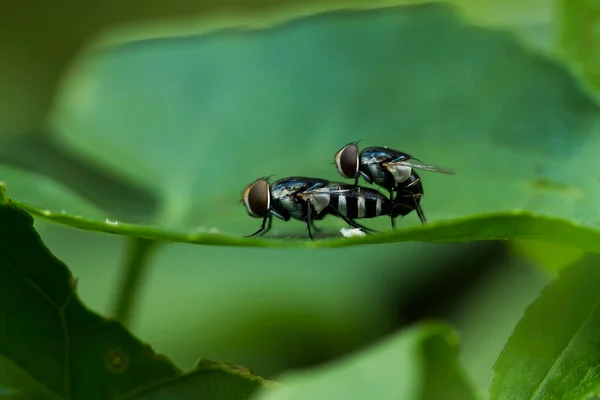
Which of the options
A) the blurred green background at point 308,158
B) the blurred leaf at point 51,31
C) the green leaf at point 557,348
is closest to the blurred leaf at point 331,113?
the blurred green background at point 308,158

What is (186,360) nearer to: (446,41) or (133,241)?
(133,241)

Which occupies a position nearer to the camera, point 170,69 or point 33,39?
point 170,69

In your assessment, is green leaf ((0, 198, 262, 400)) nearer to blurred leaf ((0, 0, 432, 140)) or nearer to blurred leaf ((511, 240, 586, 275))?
blurred leaf ((511, 240, 586, 275))

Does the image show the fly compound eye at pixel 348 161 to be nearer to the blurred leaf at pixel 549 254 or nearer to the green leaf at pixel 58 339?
the blurred leaf at pixel 549 254

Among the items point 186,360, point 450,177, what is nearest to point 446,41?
point 450,177

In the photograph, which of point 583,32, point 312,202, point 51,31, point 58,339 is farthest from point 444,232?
point 51,31

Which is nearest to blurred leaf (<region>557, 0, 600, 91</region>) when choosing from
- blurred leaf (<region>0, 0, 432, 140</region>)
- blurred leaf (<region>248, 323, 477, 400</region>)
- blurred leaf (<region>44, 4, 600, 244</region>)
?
blurred leaf (<region>44, 4, 600, 244</region>)

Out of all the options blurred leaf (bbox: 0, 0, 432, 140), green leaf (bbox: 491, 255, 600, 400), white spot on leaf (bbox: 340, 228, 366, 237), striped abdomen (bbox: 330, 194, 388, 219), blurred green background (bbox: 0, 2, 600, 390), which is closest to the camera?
green leaf (bbox: 491, 255, 600, 400)

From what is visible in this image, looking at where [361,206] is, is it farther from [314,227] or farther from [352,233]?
[352,233]
